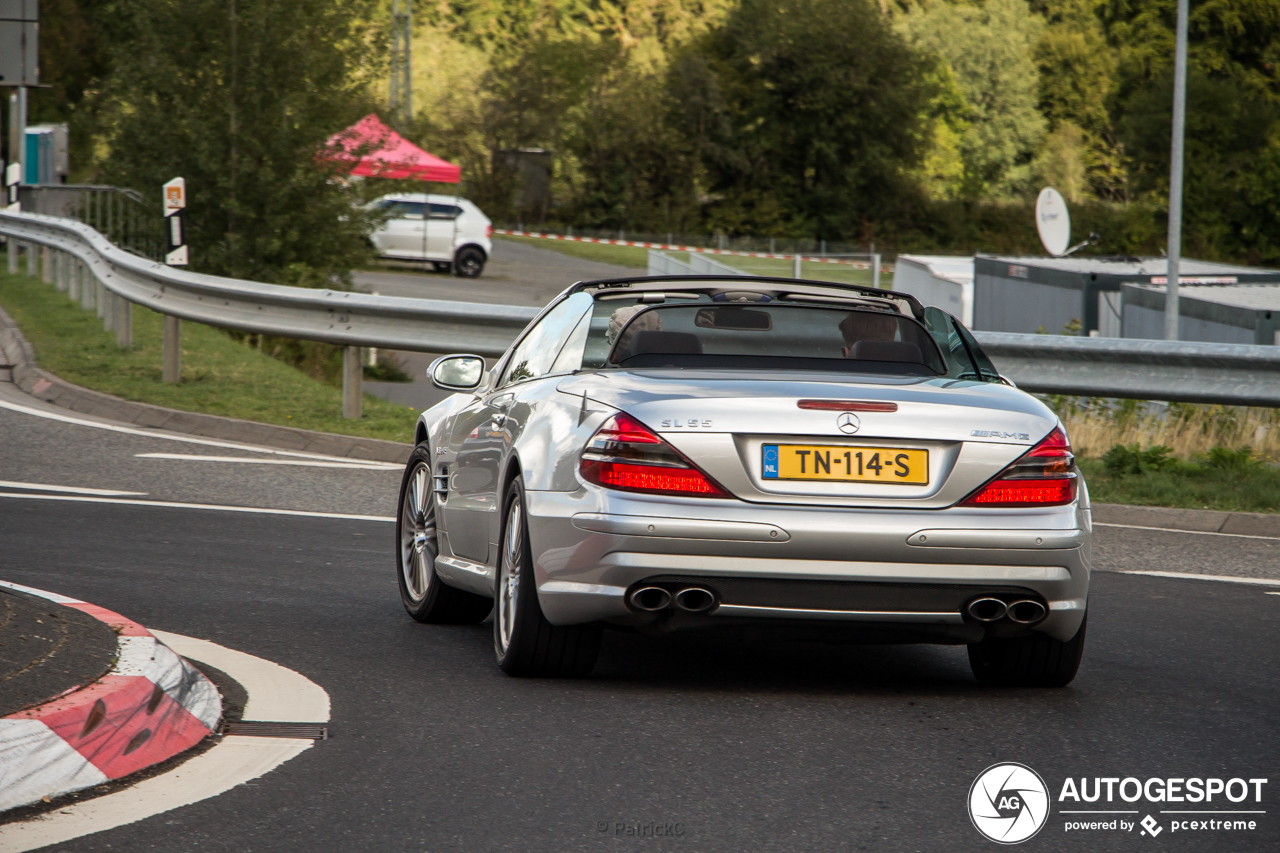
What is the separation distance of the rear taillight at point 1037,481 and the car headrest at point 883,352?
0.65 m

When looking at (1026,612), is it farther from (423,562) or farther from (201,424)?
(201,424)

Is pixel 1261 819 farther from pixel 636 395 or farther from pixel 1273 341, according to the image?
pixel 1273 341

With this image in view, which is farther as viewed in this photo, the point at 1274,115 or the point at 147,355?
the point at 1274,115

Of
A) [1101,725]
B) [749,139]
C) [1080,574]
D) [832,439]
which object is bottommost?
[1101,725]

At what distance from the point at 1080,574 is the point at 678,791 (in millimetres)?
1711

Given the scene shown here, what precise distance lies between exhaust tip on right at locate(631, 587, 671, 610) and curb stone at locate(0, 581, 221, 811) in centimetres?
122

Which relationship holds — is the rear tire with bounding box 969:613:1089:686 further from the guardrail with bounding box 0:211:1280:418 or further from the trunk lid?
the guardrail with bounding box 0:211:1280:418

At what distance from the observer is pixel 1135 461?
38.8ft

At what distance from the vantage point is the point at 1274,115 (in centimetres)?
8088

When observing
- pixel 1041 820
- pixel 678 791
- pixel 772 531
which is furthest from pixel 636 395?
pixel 1041 820

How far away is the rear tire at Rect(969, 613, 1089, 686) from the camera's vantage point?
19.3ft

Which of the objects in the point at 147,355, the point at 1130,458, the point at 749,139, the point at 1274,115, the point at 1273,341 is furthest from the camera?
the point at 749,139

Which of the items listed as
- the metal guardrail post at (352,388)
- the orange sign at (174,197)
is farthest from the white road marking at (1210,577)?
the orange sign at (174,197)

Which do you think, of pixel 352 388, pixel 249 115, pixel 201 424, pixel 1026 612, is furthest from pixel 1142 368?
pixel 249 115
